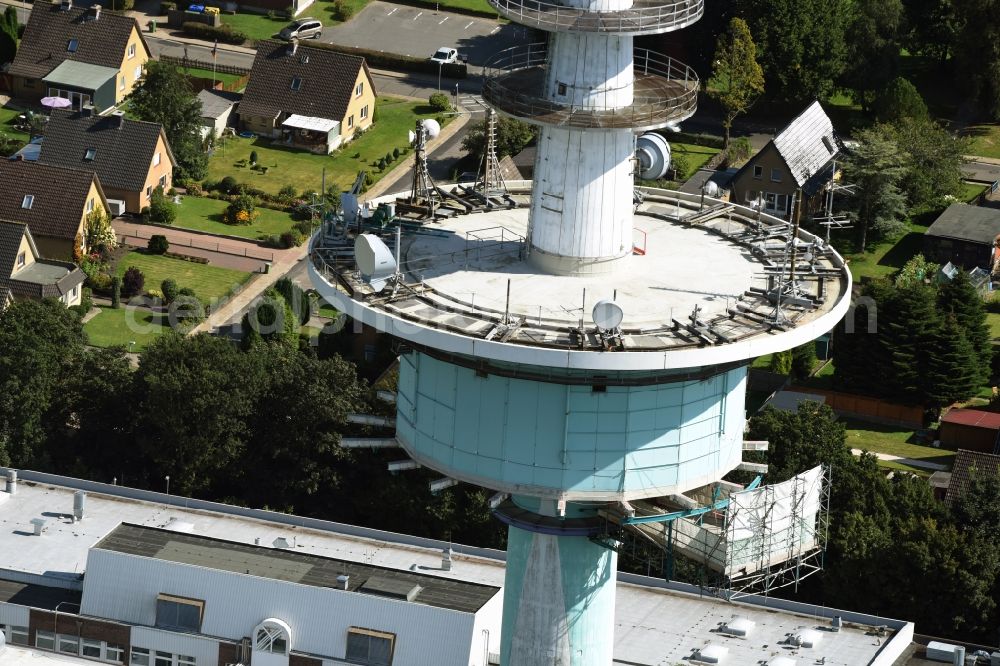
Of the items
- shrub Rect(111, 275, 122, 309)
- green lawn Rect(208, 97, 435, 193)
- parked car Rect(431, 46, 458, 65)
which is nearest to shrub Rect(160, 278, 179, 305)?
shrub Rect(111, 275, 122, 309)

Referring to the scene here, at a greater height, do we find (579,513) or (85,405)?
(579,513)

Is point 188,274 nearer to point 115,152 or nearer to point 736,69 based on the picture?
point 115,152

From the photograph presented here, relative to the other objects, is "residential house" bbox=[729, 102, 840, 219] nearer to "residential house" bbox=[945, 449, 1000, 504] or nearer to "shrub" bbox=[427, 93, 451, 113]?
"shrub" bbox=[427, 93, 451, 113]

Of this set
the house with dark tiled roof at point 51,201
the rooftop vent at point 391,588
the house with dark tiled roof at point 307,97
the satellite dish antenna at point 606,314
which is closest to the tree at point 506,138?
the house with dark tiled roof at point 307,97

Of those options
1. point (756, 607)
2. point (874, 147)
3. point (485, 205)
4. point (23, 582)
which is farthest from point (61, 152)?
point (485, 205)

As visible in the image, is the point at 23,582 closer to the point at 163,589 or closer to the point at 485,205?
the point at 163,589
